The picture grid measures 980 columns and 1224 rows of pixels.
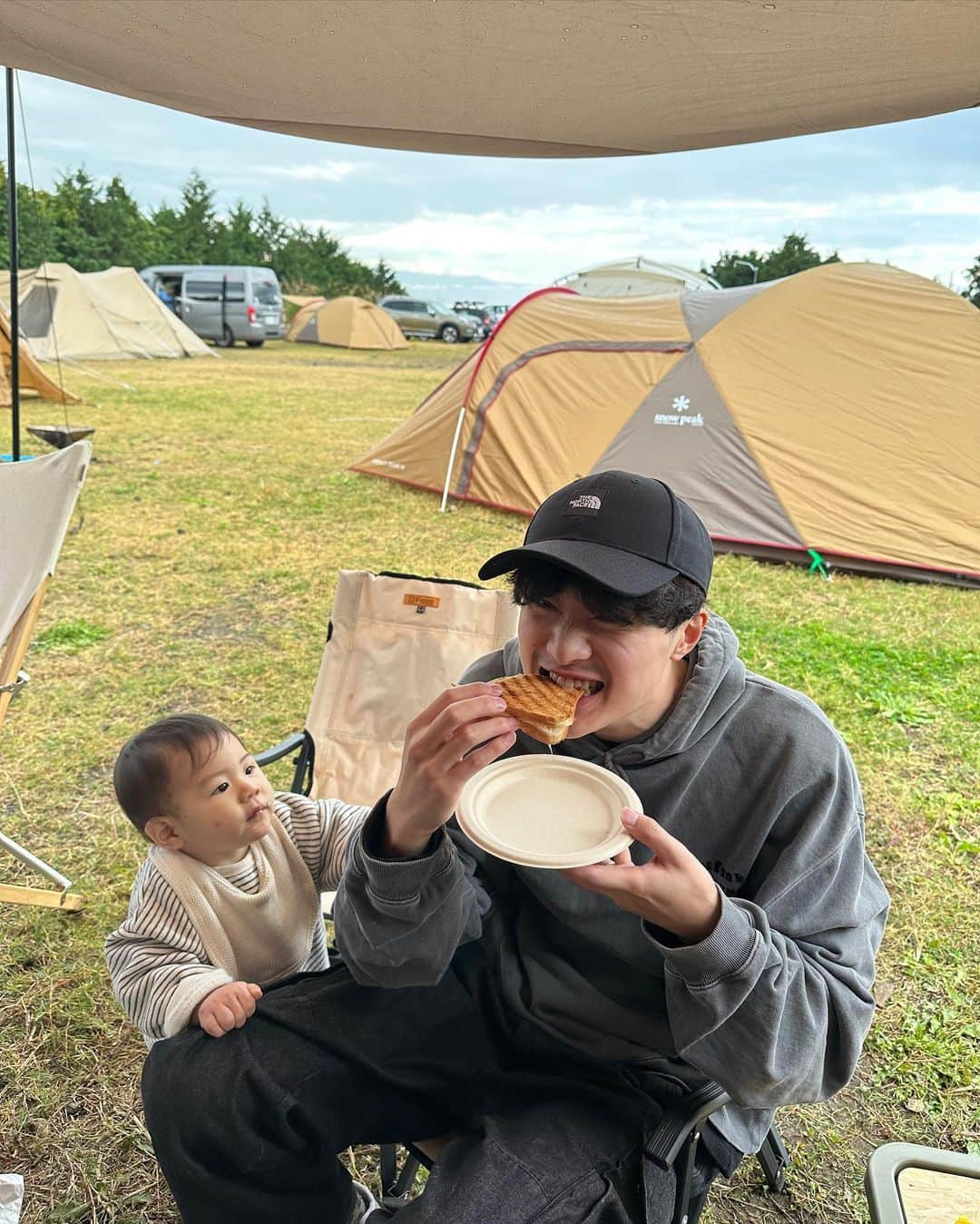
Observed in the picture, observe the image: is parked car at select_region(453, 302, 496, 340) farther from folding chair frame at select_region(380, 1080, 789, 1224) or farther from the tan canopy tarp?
folding chair frame at select_region(380, 1080, 789, 1224)

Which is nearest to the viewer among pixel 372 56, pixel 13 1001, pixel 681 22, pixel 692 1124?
pixel 692 1124

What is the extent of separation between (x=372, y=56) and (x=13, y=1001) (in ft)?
8.95

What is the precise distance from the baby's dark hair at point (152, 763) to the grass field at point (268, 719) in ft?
3.17

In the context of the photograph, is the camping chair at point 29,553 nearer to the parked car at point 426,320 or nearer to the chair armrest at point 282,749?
the chair armrest at point 282,749

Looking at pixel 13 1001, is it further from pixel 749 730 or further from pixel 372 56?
pixel 372 56

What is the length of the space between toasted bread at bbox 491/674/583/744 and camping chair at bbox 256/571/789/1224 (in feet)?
4.90

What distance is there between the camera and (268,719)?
4309mm

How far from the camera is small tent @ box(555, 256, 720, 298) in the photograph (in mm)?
19734

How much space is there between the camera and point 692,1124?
1388mm

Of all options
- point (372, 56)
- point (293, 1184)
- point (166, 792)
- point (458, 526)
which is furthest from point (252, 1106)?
point (458, 526)

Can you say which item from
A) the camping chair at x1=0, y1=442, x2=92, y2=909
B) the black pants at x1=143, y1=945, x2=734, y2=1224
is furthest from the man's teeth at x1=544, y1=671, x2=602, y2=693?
the camping chair at x1=0, y1=442, x2=92, y2=909

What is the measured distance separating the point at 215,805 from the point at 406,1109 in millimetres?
673

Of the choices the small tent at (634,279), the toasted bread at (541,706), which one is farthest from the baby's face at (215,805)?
the small tent at (634,279)

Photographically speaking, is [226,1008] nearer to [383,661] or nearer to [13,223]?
[383,661]
